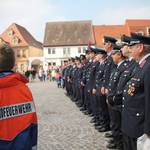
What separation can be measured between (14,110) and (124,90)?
90.3 inches

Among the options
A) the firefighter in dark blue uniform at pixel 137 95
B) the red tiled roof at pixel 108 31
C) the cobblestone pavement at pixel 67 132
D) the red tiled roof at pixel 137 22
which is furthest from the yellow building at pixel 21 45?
the firefighter in dark blue uniform at pixel 137 95

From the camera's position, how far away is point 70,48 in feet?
242

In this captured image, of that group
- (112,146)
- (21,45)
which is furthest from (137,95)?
(21,45)

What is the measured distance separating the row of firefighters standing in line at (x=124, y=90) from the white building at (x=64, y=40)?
60328 millimetres

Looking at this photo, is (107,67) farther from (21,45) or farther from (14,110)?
(21,45)

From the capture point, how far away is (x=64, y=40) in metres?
73.4

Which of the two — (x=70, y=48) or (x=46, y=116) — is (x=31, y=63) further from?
(x=46, y=116)

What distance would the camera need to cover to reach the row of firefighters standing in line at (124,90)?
16.5 feet

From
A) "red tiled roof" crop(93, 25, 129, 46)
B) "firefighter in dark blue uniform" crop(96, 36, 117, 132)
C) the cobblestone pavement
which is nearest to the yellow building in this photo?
"red tiled roof" crop(93, 25, 129, 46)

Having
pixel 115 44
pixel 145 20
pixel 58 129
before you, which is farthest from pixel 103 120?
pixel 145 20

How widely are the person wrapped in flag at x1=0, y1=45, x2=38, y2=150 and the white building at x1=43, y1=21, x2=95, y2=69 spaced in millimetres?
69024

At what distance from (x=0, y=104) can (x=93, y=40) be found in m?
69.7

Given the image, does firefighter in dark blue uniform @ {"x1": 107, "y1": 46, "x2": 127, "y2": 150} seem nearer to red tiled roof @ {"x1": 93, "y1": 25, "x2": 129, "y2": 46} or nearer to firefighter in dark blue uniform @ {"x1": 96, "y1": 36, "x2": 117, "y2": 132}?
firefighter in dark blue uniform @ {"x1": 96, "y1": 36, "x2": 117, "y2": 132}

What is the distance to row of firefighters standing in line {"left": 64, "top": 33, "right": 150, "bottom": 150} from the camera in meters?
5.03
